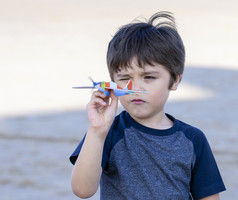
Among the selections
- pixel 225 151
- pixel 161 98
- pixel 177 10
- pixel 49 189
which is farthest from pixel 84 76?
pixel 177 10

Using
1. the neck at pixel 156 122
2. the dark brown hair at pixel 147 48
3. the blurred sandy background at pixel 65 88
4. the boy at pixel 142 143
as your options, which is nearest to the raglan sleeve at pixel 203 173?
the boy at pixel 142 143

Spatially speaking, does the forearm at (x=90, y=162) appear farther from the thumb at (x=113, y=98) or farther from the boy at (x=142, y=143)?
the thumb at (x=113, y=98)

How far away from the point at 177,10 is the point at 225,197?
42.1ft

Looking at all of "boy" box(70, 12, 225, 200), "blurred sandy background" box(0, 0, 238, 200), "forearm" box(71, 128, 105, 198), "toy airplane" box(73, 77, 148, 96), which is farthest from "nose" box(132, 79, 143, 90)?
"blurred sandy background" box(0, 0, 238, 200)

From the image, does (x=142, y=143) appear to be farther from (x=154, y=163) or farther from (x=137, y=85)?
(x=137, y=85)

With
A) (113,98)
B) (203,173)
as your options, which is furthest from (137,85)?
(203,173)

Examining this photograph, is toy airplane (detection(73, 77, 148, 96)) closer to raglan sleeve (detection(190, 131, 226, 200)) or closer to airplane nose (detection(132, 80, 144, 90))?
airplane nose (detection(132, 80, 144, 90))

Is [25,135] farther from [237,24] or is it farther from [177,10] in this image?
[177,10]

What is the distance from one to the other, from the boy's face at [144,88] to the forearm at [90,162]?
18 centimetres

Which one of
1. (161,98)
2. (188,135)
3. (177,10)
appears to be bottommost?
(177,10)

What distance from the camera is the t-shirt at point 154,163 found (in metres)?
2.02

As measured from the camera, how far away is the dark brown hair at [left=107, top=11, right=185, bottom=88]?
2049mm

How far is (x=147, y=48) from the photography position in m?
2.06

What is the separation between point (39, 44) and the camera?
35.2ft
